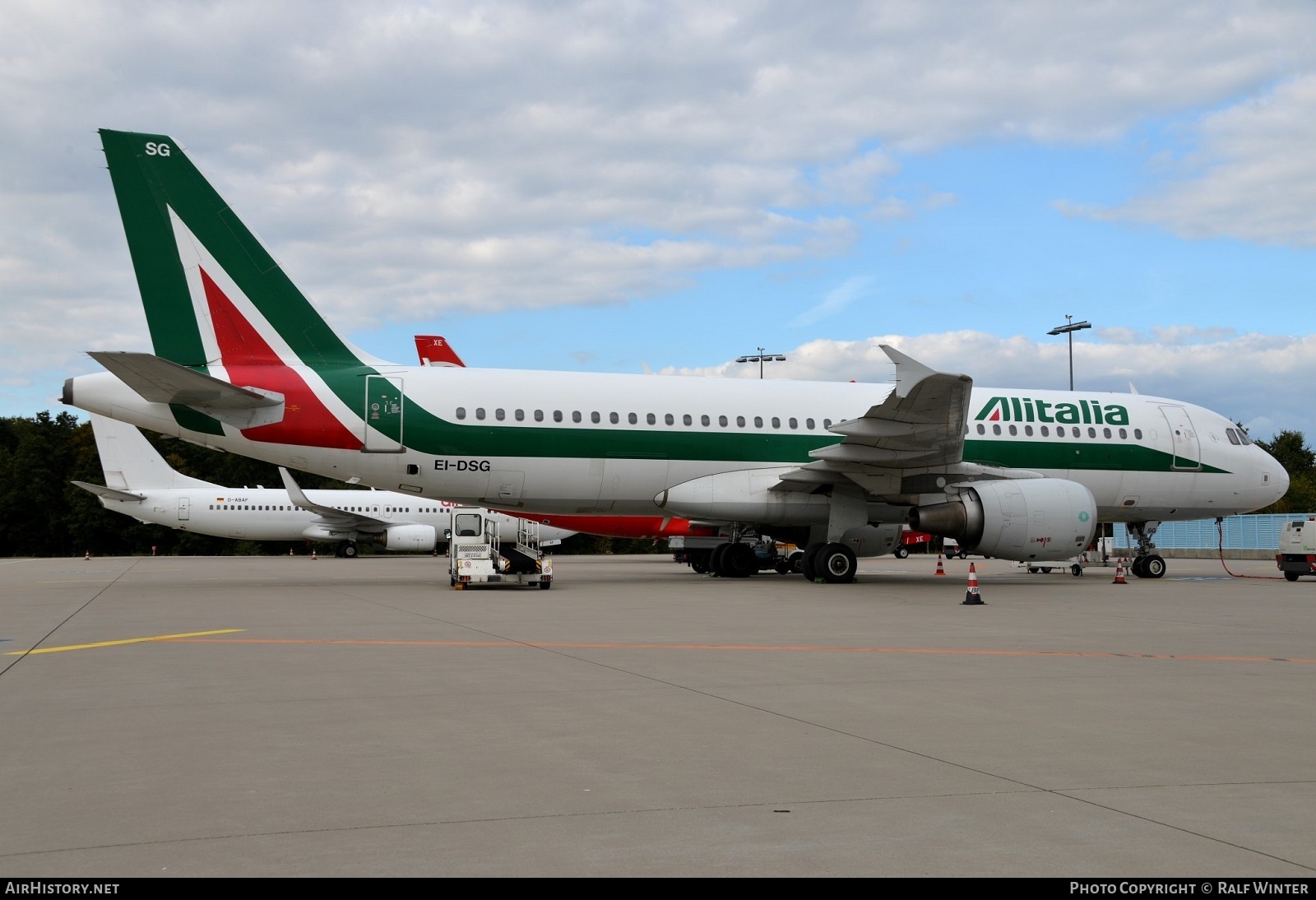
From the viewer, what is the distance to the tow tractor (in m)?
19.2

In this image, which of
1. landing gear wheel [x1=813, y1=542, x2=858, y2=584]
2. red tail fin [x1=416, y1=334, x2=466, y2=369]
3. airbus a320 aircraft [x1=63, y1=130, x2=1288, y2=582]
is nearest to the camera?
airbus a320 aircraft [x1=63, y1=130, x2=1288, y2=582]

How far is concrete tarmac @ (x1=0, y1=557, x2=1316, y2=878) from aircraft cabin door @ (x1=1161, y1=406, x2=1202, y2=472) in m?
12.4

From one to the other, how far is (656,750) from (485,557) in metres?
14.3

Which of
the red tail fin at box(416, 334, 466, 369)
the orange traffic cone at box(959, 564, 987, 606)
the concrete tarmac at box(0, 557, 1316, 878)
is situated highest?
the red tail fin at box(416, 334, 466, 369)

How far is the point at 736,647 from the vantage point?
390 inches

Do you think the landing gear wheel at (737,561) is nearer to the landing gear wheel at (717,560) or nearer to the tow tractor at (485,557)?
the landing gear wheel at (717,560)

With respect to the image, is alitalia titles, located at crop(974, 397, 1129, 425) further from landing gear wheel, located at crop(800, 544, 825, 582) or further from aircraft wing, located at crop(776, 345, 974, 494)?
landing gear wheel, located at crop(800, 544, 825, 582)

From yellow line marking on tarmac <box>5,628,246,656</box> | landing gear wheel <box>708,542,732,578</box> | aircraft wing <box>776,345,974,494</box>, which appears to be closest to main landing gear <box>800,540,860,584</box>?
aircraft wing <box>776,345,974,494</box>

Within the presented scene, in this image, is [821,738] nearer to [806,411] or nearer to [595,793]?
[595,793]

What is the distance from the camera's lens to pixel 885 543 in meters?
21.8

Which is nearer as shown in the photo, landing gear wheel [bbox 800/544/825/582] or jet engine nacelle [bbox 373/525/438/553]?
landing gear wheel [bbox 800/544/825/582]

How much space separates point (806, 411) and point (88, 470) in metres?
63.8

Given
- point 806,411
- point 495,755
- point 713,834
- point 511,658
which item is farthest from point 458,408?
point 713,834

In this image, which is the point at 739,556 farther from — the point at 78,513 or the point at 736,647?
the point at 78,513
